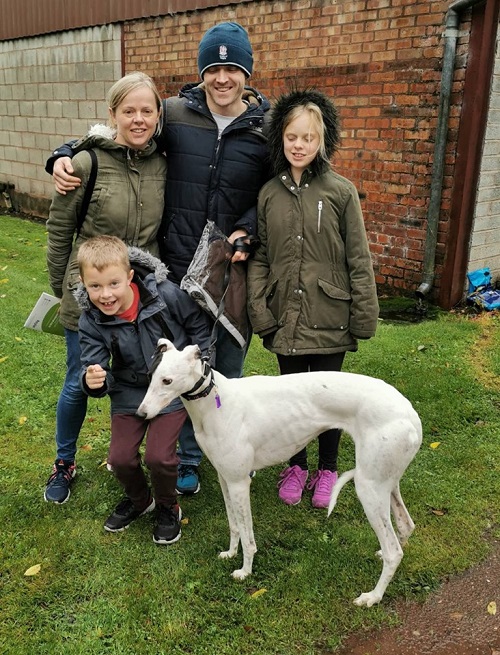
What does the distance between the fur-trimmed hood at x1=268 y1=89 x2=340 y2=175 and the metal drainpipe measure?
11.3 feet

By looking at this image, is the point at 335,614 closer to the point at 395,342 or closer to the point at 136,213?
the point at 136,213

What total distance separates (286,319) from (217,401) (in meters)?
0.73

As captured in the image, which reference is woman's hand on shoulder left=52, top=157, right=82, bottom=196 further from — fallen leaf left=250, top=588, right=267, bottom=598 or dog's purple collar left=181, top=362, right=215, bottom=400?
fallen leaf left=250, top=588, right=267, bottom=598

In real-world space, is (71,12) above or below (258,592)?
above

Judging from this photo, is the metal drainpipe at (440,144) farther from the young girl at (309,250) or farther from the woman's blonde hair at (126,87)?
the woman's blonde hair at (126,87)

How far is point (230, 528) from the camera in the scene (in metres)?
3.30

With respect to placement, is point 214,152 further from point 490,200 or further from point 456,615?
point 490,200

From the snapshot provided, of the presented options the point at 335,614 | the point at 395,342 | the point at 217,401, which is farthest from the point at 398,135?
the point at 335,614

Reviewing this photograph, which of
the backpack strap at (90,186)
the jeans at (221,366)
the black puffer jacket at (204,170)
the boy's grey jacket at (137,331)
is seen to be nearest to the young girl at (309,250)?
the black puffer jacket at (204,170)

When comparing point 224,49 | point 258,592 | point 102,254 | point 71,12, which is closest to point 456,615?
point 258,592

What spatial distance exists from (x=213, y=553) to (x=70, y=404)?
3.97 ft

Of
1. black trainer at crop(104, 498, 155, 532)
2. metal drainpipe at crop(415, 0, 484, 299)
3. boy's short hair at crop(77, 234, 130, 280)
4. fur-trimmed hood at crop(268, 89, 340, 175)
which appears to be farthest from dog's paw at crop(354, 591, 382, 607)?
metal drainpipe at crop(415, 0, 484, 299)

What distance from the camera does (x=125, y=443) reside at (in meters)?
3.29

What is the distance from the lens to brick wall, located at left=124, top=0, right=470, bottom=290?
6.52m
